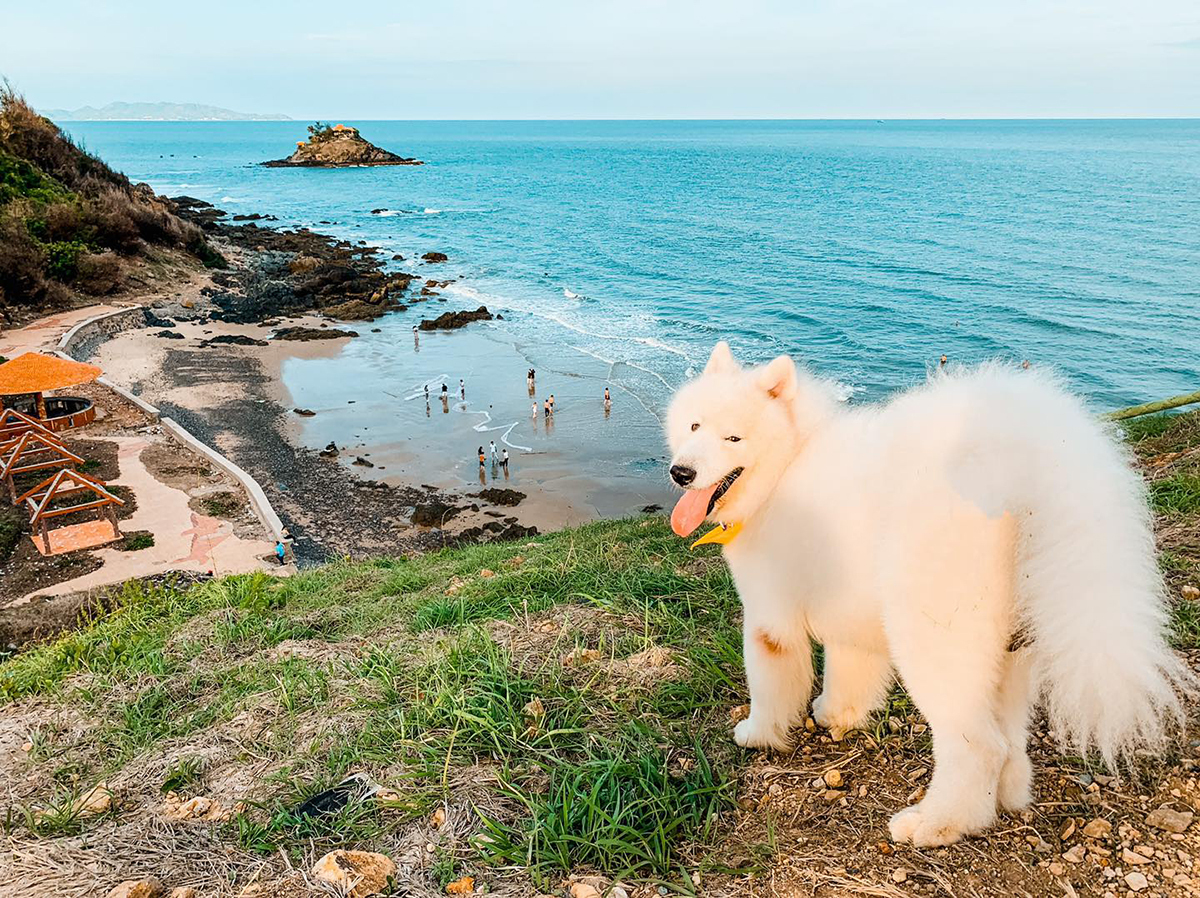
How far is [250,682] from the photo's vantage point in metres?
5.19

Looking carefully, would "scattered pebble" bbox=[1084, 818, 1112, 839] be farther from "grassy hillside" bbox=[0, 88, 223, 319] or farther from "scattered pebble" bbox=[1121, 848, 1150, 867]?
"grassy hillside" bbox=[0, 88, 223, 319]

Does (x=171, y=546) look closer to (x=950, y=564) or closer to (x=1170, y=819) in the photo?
(x=950, y=564)

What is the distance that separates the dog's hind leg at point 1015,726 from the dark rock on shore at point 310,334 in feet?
120

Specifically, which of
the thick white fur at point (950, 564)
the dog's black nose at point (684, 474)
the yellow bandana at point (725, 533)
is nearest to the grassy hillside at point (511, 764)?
the thick white fur at point (950, 564)

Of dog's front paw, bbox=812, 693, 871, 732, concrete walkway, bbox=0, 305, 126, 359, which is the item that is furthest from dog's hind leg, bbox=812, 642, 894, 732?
concrete walkway, bbox=0, 305, 126, 359

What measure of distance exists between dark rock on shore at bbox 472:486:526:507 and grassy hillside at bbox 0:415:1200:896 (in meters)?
14.1

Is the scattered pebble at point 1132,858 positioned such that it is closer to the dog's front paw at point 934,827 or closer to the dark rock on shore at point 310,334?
the dog's front paw at point 934,827

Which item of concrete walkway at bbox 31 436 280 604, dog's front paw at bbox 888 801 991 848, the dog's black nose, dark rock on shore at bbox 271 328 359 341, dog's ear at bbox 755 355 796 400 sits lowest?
concrete walkway at bbox 31 436 280 604

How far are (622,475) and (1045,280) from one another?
108 feet

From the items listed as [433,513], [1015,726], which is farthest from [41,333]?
[1015,726]

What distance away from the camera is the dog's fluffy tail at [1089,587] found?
230 centimetres

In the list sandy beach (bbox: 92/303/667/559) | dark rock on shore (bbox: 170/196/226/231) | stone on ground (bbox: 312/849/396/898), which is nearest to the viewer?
stone on ground (bbox: 312/849/396/898)

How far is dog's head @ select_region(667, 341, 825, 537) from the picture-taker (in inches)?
130

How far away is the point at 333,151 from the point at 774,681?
15119cm
